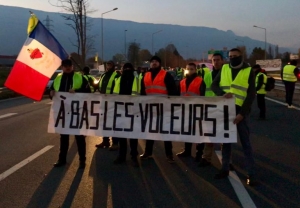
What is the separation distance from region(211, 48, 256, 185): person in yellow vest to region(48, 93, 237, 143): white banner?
0.43m

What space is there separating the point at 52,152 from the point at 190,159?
2.96m

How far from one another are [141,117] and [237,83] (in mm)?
2048

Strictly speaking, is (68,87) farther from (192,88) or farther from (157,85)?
(192,88)

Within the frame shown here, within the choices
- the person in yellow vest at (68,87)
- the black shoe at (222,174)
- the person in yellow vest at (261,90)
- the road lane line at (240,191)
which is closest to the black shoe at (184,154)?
the road lane line at (240,191)

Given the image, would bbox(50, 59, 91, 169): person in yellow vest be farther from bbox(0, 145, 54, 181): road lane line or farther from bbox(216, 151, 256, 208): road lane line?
bbox(216, 151, 256, 208): road lane line

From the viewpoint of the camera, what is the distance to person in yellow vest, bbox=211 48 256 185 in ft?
23.2

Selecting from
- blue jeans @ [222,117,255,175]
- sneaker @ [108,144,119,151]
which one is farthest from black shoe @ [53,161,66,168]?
blue jeans @ [222,117,255,175]

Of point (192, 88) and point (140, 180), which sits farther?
point (192, 88)

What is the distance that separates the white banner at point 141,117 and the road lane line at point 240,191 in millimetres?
663

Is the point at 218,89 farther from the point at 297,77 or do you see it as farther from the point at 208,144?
the point at 297,77

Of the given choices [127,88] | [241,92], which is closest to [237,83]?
[241,92]

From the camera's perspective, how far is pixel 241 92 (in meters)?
7.20

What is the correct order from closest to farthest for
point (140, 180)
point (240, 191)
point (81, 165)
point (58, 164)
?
point (240, 191)
point (140, 180)
point (81, 165)
point (58, 164)

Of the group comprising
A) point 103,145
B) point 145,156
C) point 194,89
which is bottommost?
point 103,145
